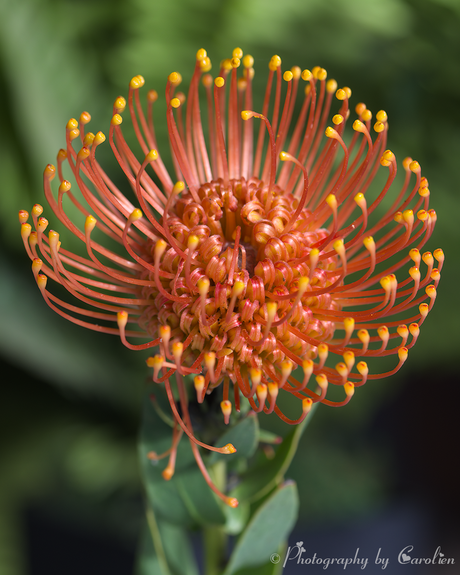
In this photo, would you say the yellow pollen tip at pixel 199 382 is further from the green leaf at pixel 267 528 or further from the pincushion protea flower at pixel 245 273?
the green leaf at pixel 267 528

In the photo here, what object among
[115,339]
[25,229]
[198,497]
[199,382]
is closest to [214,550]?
[198,497]

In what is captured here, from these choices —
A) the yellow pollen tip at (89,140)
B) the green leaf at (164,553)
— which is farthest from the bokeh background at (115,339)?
the yellow pollen tip at (89,140)

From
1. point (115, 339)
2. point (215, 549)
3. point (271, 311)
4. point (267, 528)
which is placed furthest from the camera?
point (115, 339)

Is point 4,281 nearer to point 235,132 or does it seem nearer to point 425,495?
point 235,132

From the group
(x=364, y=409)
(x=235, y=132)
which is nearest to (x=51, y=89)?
(x=235, y=132)

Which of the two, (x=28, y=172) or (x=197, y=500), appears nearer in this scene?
(x=197, y=500)

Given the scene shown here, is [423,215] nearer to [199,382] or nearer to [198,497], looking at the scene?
[199,382]

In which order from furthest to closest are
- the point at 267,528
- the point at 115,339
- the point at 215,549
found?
1. the point at 115,339
2. the point at 215,549
3. the point at 267,528
